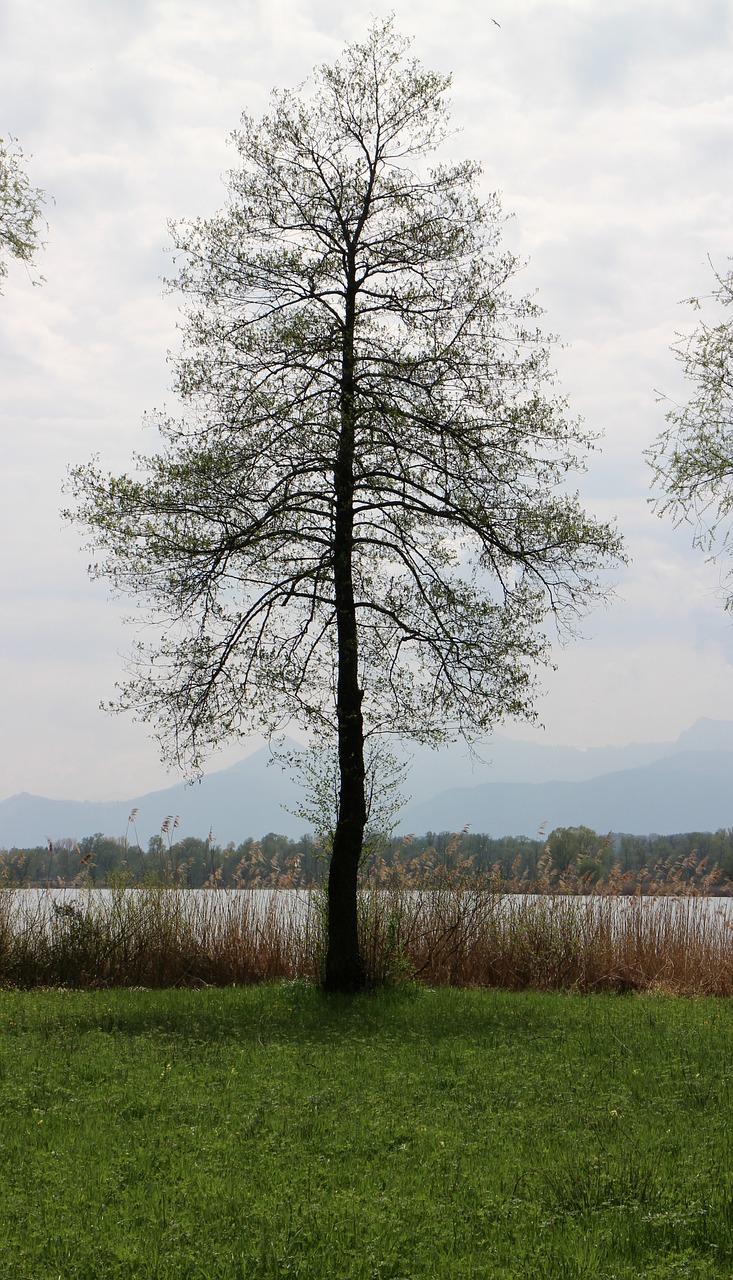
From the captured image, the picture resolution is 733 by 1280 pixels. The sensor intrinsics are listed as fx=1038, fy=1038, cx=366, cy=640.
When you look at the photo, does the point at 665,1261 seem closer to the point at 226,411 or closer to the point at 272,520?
the point at 272,520

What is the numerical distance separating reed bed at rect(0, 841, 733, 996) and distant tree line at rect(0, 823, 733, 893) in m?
0.43

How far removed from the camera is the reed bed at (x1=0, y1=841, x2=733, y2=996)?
14.2m

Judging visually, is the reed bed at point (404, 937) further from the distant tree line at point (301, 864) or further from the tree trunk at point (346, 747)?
the tree trunk at point (346, 747)

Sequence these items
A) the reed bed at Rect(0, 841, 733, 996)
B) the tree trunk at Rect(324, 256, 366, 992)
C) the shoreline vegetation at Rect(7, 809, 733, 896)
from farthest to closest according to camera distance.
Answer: the shoreline vegetation at Rect(7, 809, 733, 896)
the reed bed at Rect(0, 841, 733, 996)
the tree trunk at Rect(324, 256, 366, 992)

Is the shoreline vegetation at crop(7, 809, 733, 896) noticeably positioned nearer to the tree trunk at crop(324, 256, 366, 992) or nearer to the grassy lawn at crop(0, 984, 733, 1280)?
the tree trunk at crop(324, 256, 366, 992)

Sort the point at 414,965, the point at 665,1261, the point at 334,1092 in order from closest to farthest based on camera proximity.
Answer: the point at 665,1261
the point at 334,1092
the point at 414,965

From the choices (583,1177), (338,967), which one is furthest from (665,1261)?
(338,967)

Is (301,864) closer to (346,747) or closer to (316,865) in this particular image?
(316,865)

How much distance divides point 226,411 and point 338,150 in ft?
12.5

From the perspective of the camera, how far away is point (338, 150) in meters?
13.5

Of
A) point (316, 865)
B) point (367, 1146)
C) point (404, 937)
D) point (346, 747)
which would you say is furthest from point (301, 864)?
point (367, 1146)

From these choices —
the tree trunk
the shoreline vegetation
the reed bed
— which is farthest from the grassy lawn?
the shoreline vegetation

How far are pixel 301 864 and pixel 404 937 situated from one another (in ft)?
10.4

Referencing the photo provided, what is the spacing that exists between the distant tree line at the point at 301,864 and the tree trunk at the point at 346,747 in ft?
4.02
